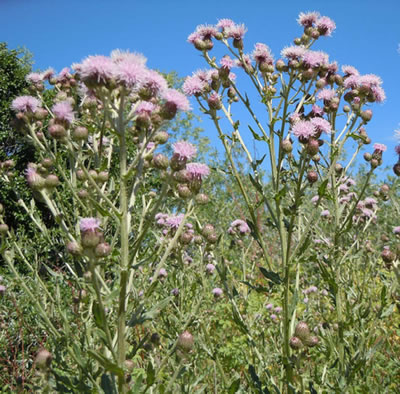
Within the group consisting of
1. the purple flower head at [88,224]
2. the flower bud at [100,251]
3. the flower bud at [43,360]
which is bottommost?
the flower bud at [43,360]

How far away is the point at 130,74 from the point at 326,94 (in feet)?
→ 6.02

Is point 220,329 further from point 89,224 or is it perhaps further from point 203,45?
point 89,224

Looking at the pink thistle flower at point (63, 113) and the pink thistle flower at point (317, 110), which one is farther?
the pink thistle flower at point (317, 110)

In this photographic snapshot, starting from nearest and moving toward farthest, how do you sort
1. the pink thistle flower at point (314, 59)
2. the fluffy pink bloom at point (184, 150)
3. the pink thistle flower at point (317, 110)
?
the fluffy pink bloom at point (184, 150)
the pink thistle flower at point (314, 59)
the pink thistle flower at point (317, 110)

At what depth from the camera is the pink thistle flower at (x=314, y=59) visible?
2893 mm

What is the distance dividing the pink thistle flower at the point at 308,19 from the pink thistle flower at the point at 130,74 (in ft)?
6.36

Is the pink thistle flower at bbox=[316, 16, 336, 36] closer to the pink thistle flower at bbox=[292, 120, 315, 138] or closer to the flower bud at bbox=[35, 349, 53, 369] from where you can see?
the pink thistle flower at bbox=[292, 120, 315, 138]

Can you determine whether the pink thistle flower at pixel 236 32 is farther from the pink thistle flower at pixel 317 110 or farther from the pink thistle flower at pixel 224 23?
the pink thistle flower at pixel 317 110

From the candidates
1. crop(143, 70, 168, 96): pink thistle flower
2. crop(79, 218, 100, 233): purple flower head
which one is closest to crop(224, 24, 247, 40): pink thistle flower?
crop(143, 70, 168, 96): pink thistle flower

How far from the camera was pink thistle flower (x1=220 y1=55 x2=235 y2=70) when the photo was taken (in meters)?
3.08

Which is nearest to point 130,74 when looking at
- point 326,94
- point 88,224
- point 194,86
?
point 88,224

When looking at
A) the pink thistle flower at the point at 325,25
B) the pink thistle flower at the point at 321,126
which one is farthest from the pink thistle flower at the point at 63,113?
the pink thistle flower at the point at 325,25

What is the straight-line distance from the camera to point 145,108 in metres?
1.99

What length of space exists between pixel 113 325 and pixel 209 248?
88 centimetres
